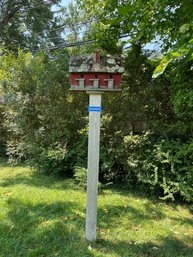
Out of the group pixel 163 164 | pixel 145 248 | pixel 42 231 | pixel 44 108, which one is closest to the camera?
pixel 145 248

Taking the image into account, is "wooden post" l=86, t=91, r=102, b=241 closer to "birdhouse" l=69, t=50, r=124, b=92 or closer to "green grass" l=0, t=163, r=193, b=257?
"birdhouse" l=69, t=50, r=124, b=92

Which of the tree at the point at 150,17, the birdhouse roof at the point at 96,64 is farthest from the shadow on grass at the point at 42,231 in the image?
the tree at the point at 150,17

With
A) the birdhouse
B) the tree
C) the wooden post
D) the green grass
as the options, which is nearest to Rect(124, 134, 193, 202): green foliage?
the green grass

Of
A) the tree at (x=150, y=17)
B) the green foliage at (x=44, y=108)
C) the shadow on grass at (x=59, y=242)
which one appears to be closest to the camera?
the shadow on grass at (x=59, y=242)

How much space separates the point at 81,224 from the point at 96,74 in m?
1.75

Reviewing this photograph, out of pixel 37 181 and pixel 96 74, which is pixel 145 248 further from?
pixel 37 181

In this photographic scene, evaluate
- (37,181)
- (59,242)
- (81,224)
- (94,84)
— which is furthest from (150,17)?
(37,181)

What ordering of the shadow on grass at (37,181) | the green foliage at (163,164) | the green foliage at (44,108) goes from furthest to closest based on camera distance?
the green foliage at (44,108) < the shadow on grass at (37,181) < the green foliage at (163,164)

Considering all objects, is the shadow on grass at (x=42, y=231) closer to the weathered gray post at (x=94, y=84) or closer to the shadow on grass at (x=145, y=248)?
the shadow on grass at (x=145, y=248)

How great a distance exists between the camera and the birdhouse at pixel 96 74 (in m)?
2.32

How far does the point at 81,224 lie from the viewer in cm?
281

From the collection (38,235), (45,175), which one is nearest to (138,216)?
(38,235)

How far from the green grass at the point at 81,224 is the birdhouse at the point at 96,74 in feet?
5.17

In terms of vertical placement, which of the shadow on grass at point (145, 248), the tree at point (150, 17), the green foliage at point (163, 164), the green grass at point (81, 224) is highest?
the tree at point (150, 17)
